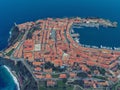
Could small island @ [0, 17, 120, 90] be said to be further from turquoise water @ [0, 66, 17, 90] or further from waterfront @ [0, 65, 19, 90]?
turquoise water @ [0, 66, 17, 90]

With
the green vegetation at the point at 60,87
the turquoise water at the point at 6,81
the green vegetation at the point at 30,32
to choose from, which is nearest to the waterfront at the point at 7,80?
the turquoise water at the point at 6,81

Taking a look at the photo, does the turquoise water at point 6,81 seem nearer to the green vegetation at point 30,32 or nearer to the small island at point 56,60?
the small island at point 56,60

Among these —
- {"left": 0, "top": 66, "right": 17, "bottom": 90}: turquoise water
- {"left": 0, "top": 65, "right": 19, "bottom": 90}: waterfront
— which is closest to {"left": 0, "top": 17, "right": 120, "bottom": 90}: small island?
{"left": 0, "top": 65, "right": 19, "bottom": 90}: waterfront

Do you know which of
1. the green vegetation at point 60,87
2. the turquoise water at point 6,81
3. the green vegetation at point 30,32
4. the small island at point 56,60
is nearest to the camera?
the green vegetation at point 60,87

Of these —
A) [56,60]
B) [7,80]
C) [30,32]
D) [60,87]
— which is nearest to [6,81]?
[7,80]

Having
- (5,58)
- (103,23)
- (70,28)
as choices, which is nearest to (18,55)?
(5,58)

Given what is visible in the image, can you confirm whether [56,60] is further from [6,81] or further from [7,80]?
[6,81]
